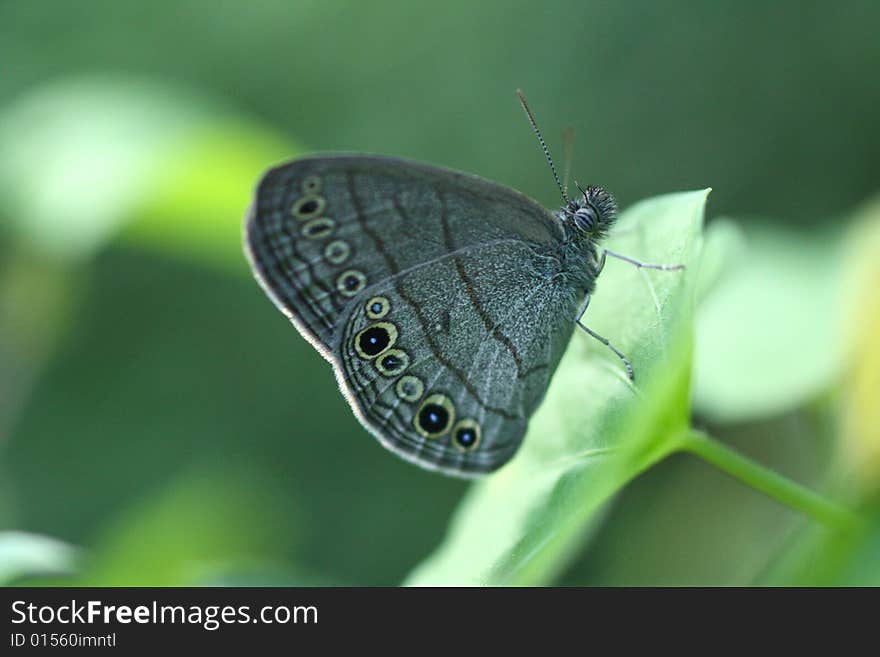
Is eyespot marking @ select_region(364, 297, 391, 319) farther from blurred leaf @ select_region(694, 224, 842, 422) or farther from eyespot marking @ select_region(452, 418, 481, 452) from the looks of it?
blurred leaf @ select_region(694, 224, 842, 422)

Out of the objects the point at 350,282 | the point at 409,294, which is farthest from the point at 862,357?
the point at 350,282

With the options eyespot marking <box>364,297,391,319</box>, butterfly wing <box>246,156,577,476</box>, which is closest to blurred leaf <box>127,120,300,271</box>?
butterfly wing <box>246,156,577,476</box>

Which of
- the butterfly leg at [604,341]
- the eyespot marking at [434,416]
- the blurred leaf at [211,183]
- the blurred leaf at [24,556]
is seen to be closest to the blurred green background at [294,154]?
the blurred leaf at [211,183]

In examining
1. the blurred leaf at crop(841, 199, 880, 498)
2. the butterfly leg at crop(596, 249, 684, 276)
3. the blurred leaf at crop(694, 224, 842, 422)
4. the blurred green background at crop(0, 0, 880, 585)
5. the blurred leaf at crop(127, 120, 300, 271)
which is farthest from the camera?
the blurred green background at crop(0, 0, 880, 585)

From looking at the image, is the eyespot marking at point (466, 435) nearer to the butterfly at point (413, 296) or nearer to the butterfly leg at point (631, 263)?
the butterfly at point (413, 296)
